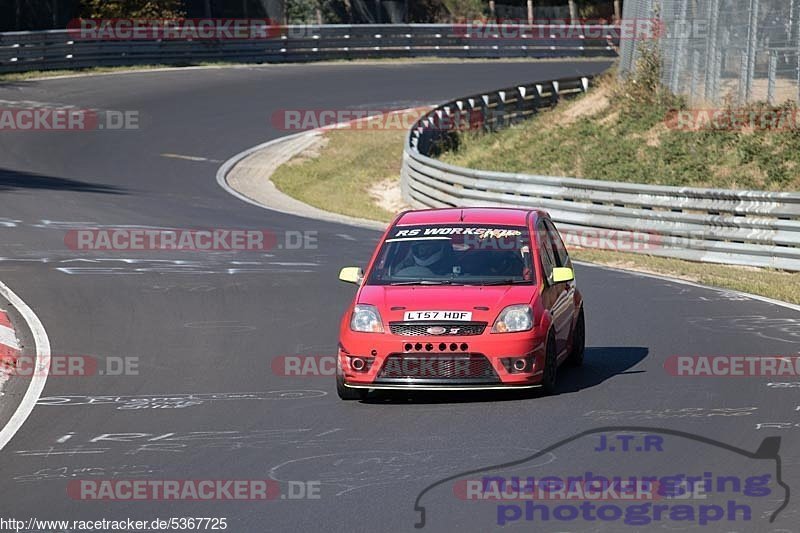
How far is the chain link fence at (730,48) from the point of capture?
2742cm

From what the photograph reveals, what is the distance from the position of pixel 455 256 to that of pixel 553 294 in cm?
91

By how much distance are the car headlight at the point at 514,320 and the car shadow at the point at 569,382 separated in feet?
2.06

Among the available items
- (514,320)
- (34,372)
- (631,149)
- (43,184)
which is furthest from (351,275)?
(631,149)

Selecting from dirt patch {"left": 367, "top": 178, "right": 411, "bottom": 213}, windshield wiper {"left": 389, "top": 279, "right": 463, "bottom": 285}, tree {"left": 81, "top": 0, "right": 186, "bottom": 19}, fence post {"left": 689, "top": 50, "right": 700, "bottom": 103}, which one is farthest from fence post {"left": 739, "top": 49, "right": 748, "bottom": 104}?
tree {"left": 81, "top": 0, "right": 186, "bottom": 19}

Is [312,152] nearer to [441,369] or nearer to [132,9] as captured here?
[132,9]

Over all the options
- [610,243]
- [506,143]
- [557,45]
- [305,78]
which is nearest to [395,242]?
[610,243]

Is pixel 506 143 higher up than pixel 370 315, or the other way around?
pixel 370 315

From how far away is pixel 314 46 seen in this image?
186 ft

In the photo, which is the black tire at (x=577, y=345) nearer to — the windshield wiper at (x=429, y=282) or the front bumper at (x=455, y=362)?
the windshield wiper at (x=429, y=282)

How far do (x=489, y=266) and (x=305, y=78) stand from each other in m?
40.7

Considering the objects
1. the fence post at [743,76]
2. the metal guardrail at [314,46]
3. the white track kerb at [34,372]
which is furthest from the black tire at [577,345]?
A: the metal guardrail at [314,46]

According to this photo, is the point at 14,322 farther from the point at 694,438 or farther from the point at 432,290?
the point at 694,438

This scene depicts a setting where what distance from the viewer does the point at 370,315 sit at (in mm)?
11062

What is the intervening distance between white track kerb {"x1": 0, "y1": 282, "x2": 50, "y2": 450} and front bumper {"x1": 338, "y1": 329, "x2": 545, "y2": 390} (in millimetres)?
2720
